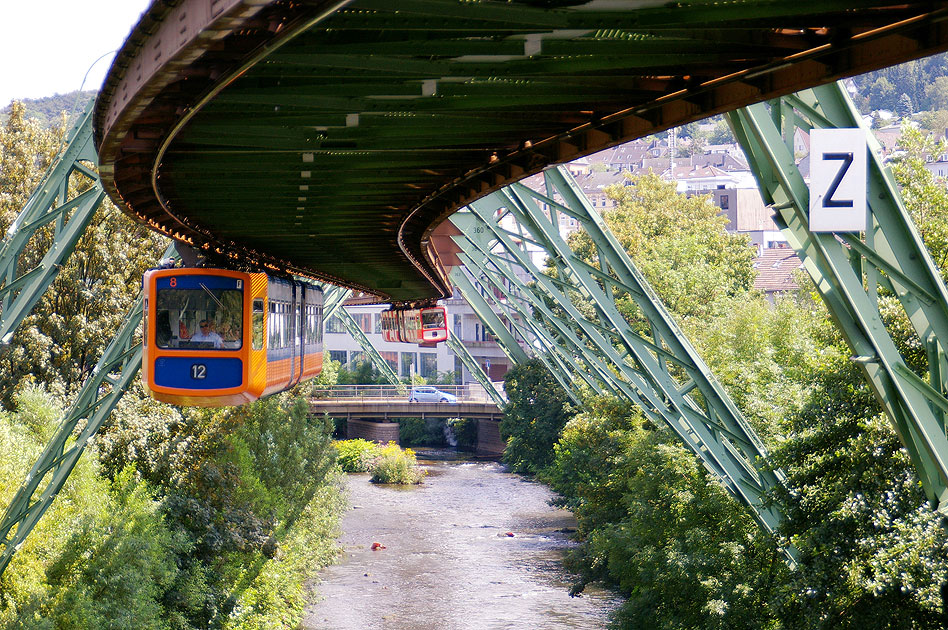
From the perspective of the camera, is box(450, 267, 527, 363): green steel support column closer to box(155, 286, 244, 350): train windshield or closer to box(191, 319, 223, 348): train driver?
box(155, 286, 244, 350): train windshield

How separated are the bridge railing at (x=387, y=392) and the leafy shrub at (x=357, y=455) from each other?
4.05 meters

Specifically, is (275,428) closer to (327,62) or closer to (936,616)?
(936,616)

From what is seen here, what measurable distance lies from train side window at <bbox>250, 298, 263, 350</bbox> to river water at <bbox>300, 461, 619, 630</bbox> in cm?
1152

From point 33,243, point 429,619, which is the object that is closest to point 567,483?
point 429,619

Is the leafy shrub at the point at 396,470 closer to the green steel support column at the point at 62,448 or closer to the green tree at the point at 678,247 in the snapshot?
the green tree at the point at 678,247

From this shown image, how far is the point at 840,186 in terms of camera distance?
6301mm

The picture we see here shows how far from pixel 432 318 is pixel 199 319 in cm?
2646

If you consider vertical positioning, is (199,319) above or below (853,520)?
above

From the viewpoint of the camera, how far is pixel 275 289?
52.1 feet

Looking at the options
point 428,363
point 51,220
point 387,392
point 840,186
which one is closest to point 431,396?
point 387,392

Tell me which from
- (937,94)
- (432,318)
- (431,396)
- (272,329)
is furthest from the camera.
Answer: (937,94)

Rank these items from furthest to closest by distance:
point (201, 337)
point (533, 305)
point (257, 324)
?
point (533, 305), point (257, 324), point (201, 337)

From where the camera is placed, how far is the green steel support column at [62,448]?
16.0m

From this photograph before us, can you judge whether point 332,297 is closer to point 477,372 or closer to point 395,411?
point 477,372
